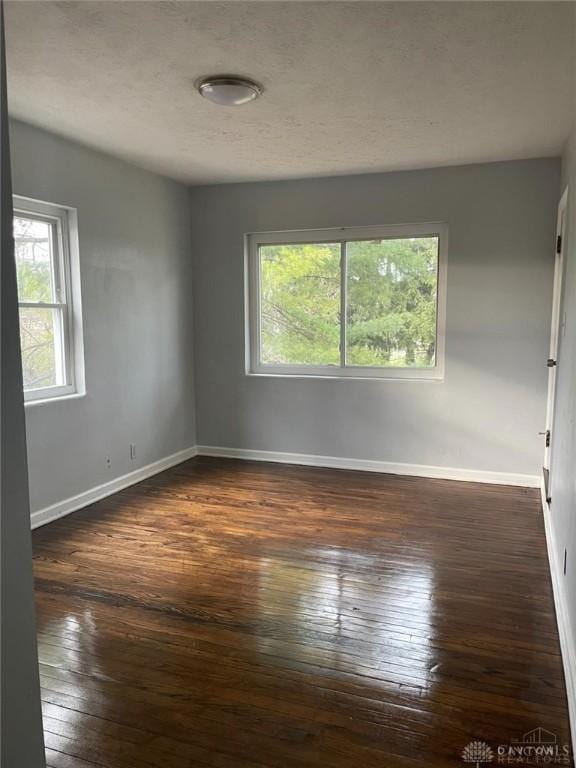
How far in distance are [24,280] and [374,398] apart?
286 centimetres

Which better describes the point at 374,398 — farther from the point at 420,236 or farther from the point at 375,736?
the point at 375,736

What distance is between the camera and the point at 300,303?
505 cm

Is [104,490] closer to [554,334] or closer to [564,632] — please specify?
[564,632]

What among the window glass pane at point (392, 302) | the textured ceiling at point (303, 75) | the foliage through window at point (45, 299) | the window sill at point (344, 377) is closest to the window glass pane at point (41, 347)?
the foliage through window at point (45, 299)

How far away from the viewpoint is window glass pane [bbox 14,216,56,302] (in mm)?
3510

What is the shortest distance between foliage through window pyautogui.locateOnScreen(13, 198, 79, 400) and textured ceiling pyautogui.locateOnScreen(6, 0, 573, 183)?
1.93 ft

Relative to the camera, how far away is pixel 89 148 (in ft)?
12.7

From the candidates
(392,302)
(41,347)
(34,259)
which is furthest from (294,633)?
(392,302)

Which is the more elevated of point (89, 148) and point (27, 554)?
point (89, 148)

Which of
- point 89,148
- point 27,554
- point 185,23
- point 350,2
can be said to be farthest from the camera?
point 89,148

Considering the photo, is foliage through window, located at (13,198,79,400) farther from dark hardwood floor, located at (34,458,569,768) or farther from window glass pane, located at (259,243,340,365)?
window glass pane, located at (259,243,340,365)

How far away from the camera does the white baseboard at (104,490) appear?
12.0 ft

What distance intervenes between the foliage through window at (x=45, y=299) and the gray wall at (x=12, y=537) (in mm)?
2536

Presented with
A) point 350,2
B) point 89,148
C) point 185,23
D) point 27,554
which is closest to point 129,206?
point 89,148
